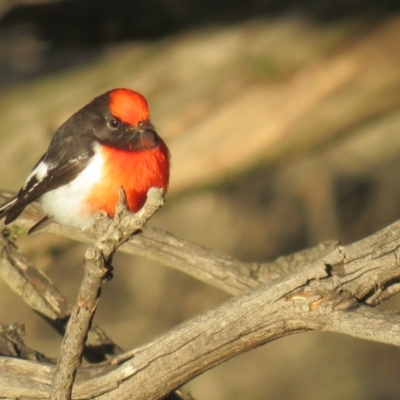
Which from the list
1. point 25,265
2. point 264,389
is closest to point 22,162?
point 25,265

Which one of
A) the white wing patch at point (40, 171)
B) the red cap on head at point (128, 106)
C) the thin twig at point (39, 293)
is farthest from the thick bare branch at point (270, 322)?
the white wing patch at point (40, 171)

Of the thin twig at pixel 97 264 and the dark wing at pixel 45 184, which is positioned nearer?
the thin twig at pixel 97 264

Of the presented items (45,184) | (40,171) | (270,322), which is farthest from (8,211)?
(270,322)

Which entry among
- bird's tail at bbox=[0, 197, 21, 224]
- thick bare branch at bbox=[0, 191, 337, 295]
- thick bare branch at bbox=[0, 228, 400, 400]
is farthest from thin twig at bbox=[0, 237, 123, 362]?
thick bare branch at bbox=[0, 228, 400, 400]

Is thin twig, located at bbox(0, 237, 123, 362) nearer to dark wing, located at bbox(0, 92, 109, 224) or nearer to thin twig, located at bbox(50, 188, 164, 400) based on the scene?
dark wing, located at bbox(0, 92, 109, 224)

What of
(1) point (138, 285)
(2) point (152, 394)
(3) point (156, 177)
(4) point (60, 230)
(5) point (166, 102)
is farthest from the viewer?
(1) point (138, 285)

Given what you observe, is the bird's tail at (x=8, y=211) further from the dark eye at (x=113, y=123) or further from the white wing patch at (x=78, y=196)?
the dark eye at (x=113, y=123)

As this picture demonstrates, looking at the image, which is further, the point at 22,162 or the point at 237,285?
the point at 22,162

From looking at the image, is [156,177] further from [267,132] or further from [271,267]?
[267,132]
